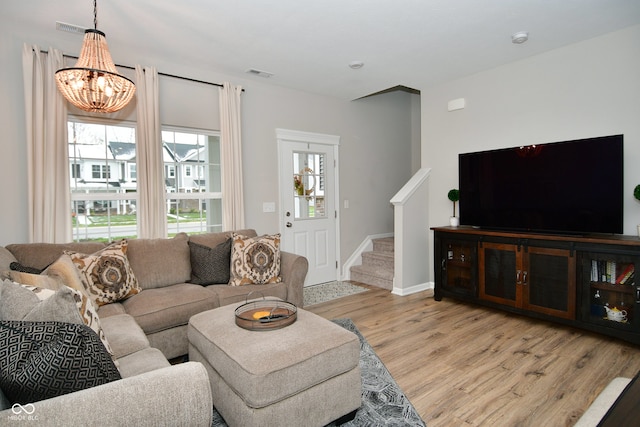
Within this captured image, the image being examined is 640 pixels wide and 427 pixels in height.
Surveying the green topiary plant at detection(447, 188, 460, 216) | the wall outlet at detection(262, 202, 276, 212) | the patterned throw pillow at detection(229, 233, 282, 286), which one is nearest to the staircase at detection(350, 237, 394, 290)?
the green topiary plant at detection(447, 188, 460, 216)

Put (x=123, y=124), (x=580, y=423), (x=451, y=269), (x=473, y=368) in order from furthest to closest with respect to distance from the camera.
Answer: (x=451, y=269) < (x=123, y=124) < (x=473, y=368) < (x=580, y=423)

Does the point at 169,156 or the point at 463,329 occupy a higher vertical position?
the point at 169,156

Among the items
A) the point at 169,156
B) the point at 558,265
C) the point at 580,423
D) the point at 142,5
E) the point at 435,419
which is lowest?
the point at 435,419

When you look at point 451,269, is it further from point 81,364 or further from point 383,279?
point 81,364

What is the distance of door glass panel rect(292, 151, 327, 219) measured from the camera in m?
4.85

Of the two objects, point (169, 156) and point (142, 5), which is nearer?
point (142, 5)

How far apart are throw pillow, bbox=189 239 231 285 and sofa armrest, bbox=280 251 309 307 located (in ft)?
1.79

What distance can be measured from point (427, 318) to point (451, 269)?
2.55 ft

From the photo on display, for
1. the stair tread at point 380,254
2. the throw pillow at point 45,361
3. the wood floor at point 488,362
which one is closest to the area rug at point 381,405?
the wood floor at point 488,362

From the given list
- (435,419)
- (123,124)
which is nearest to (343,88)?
(123,124)

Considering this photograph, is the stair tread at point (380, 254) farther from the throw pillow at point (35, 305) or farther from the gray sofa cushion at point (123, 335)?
the throw pillow at point (35, 305)

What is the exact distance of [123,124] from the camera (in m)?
3.51

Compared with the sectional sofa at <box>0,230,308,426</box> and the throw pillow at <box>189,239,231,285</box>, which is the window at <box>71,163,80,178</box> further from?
the throw pillow at <box>189,239,231,285</box>

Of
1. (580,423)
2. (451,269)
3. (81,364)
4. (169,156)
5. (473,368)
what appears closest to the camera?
(81,364)
